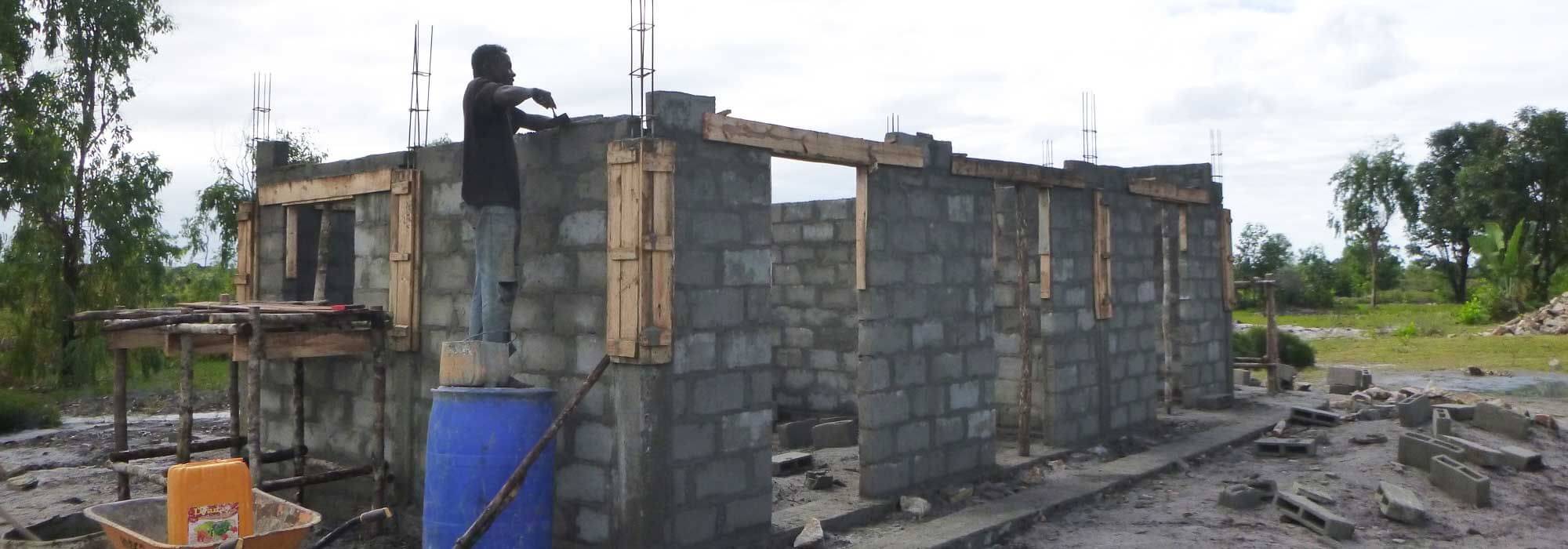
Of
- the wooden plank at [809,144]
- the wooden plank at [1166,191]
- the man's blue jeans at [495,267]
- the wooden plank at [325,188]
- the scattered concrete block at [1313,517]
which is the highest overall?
the wooden plank at [1166,191]

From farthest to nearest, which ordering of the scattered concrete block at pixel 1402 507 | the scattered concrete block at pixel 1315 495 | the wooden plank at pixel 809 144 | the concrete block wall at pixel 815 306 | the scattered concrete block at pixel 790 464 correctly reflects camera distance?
the concrete block wall at pixel 815 306 < the scattered concrete block at pixel 790 464 < the scattered concrete block at pixel 1315 495 < the scattered concrete block at pixel 1402 507 < the wooden plank at pixel 809 144

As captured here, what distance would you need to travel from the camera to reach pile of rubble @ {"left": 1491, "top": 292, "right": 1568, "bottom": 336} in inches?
969

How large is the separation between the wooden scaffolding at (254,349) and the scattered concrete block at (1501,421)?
34.3 ft

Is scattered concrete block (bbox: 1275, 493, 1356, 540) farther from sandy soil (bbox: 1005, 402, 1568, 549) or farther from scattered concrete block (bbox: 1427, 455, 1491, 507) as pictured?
scattered concrete block (bbox: 1427, 455, 1491, 507)

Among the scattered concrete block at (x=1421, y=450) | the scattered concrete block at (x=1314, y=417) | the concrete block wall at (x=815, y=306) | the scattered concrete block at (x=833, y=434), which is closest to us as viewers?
the scattered concrete block at (x=1421, y=450)

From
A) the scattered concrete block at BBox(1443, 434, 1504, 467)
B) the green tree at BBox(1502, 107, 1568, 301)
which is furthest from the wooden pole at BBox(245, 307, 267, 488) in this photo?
the green tree at BBox(1502, 107, 1568, 301)

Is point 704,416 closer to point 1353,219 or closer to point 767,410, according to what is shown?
point 767,410

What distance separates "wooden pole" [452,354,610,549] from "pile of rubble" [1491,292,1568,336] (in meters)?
Answer: 26.2

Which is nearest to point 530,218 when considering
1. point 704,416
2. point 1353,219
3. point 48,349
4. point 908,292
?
point 704,416

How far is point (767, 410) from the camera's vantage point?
613 cm

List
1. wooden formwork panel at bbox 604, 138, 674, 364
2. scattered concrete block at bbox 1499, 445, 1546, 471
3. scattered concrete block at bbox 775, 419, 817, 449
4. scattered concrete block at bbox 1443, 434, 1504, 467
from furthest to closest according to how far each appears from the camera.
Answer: scattered concrete block at bbox 775, 419, 817, 449 < scattered concrete block at bbox 1499, 445, 1546, 471 < scattered concrete block at bbox 1443, 434, 1504, 467 < wooden formwork panel at bbox 604, 138, 674, 364

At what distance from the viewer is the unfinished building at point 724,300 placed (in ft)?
18.1

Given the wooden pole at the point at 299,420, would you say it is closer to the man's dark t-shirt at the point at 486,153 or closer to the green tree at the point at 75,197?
the man's dark t-shirt at the point at 486,153

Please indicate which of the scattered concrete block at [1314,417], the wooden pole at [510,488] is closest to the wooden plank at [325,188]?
the wooden pole at [510,488]
